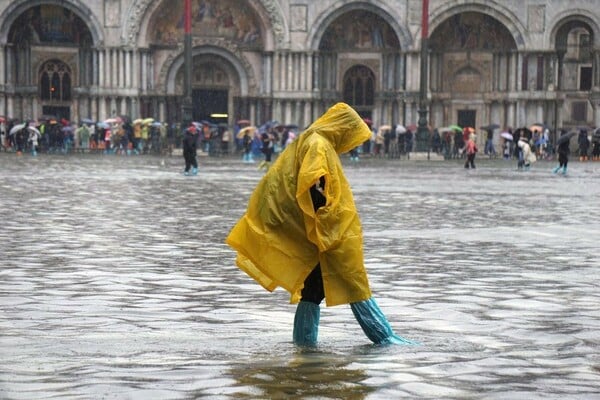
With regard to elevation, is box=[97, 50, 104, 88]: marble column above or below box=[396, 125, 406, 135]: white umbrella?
above

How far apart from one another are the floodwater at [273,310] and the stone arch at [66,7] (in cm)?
3090

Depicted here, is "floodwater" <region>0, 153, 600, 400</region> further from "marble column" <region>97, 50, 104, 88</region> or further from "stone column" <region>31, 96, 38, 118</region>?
"stone column" <region>31, 96, 38, 118</region>

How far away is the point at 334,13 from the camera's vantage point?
4938 cm

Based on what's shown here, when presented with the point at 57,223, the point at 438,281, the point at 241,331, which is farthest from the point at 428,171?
the point at 241,331

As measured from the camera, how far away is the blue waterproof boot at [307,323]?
7.21m

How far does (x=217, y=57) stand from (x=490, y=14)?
10818 mm

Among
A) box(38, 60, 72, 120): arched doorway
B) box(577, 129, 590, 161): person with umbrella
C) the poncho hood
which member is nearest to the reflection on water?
the poncho hood

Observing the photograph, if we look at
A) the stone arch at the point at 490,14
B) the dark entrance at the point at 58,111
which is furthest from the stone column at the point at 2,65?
the stone arch at the point at 490,14

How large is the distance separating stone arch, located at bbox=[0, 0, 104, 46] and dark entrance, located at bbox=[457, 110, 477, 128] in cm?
1452

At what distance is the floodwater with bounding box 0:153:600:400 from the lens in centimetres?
609

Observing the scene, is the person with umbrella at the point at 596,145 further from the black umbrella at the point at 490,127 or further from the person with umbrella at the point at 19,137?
the person with umbrella at the point at 19,137

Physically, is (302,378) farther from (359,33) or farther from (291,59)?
(359,33)

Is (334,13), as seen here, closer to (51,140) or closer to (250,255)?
(51,140)

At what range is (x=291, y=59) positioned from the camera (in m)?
49.6
